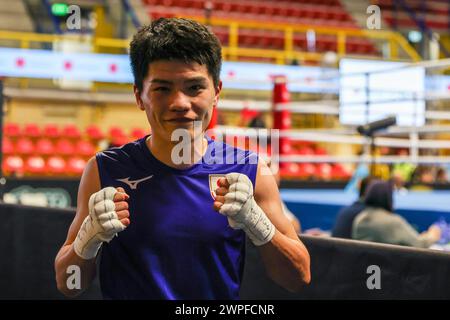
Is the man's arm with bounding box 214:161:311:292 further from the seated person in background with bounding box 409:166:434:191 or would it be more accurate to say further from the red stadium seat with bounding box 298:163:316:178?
the red stadium seat with bounding box 298:163:316:178

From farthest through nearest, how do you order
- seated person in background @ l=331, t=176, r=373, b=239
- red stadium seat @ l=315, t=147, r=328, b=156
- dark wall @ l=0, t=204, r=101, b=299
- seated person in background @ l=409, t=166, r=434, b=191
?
red stadium seat @ l=315, t=147, r=328, b=156 < seated person in background @ l=409, t=166, r=434, b=191 < seated person in background @ l=331, t=176, r=373, b=239 < dark wall @ l=0, t=204, r=101, b=299

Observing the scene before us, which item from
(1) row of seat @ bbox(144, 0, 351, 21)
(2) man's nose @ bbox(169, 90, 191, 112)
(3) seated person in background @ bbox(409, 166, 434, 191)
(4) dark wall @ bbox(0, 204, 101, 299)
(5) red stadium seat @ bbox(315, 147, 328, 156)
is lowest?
(4) dark wall @ bbox(0, 204, 101, 299)

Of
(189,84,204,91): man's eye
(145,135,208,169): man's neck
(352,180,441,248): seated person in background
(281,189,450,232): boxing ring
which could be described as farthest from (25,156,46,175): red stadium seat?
(189,84,204,91): man's eye

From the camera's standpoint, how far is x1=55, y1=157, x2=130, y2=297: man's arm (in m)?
1.59

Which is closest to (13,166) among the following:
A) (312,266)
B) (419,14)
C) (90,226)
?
(312,266)

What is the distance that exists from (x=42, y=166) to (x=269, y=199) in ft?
29.5

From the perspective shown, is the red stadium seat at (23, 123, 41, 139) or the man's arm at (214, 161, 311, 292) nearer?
the man's arm at (214, 161, 311, 292)

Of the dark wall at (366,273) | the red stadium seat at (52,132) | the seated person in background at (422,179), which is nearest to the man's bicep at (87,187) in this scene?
the dark wall at (366,273)

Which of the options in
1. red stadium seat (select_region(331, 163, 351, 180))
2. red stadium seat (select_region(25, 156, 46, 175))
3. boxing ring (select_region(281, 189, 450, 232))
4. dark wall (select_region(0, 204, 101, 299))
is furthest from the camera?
red stadium seat (select_region(331, 163, 351, 180))

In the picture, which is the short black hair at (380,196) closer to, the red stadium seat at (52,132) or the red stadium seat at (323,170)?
the red stadium seat at (323,170)

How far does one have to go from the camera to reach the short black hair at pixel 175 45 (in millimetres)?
1634

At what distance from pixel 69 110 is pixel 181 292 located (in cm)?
1028

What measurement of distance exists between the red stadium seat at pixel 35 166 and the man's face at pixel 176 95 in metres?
8.88

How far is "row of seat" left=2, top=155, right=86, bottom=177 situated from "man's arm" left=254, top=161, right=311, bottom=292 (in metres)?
8.49
